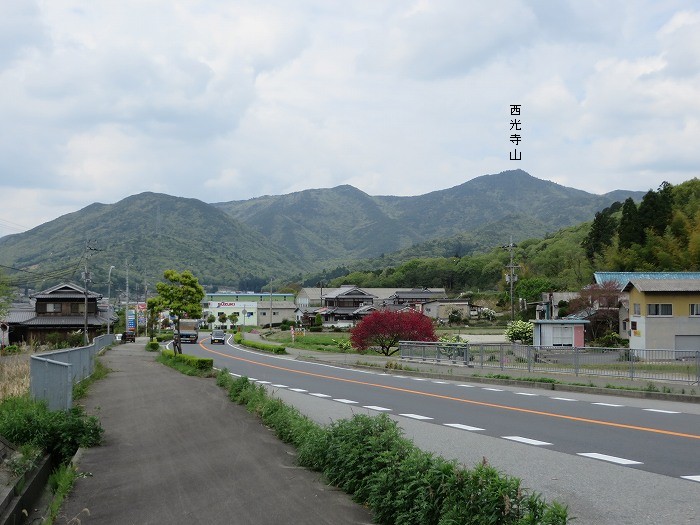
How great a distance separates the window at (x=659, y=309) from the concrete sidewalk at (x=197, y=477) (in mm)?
37105

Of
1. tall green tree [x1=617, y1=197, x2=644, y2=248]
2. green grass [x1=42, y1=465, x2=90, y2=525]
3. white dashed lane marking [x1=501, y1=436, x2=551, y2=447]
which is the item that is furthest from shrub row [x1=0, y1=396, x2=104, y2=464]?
tall green tree [x1=617, y1=197, x2=644, y2=248]

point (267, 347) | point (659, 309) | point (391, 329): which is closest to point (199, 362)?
point (391, 329)

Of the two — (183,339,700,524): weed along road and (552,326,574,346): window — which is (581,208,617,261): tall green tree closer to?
(552,326,574,346): window

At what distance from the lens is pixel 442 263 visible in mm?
169750

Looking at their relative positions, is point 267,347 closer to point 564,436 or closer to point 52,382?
point 52,382

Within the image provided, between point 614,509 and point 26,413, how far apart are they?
27.5ft

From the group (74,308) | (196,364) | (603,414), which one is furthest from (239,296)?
(603,414)

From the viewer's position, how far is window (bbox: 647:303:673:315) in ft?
145

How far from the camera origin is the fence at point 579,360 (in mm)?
20484

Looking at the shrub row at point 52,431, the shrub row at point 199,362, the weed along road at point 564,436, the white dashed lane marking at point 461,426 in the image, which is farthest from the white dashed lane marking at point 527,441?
the shrub row at point 199,362

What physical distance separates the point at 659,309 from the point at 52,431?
1632 inches

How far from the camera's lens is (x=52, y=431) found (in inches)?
411

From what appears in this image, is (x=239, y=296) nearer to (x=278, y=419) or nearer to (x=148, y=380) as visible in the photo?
(x=148, y=380)

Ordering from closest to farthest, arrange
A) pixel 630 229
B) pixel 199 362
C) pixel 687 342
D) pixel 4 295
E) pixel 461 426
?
pixel 461 426 < pixel 199 362 < pixel 687 342 < pixel 4 295 < pixel 630 229
